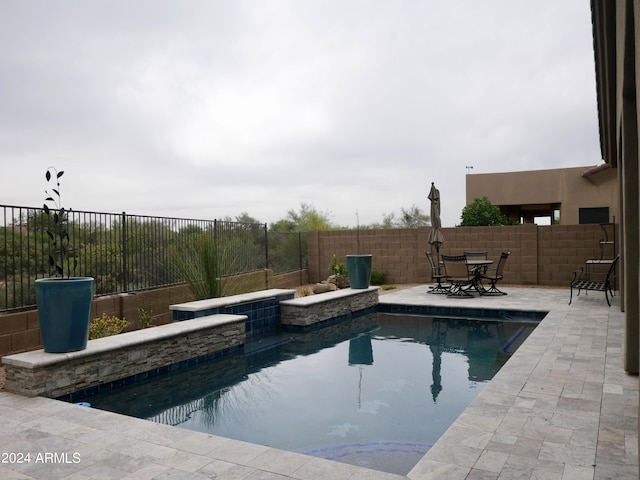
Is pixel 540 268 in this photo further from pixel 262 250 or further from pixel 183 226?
pixel 183 226

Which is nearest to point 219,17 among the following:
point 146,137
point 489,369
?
point 146,137

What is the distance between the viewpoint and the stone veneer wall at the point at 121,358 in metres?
3.92

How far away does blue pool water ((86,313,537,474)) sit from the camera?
11.0 ft

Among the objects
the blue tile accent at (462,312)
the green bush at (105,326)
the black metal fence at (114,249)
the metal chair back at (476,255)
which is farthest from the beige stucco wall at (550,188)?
the green bush at (105,326)

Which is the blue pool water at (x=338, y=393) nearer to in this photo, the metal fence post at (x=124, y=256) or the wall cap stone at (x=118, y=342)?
the wall cap stone at (x=118, y=342)

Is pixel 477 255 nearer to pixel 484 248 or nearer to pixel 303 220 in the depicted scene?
pixel 484 248

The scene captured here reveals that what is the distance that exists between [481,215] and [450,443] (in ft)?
57.9

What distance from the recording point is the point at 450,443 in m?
2.73

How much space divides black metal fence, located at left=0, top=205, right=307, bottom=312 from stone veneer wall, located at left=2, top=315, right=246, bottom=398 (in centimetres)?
109

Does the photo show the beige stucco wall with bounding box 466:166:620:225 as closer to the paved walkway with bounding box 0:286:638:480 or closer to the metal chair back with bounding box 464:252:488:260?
the metal chair back with bounding box 464:252:488:260

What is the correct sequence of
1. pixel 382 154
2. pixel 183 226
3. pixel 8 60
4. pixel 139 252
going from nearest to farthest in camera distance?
1. pixel 8 60
2. pixel 139 252
3. pixel 183 226
4. pixel 382 154

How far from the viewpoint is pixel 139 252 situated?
24.3 feet

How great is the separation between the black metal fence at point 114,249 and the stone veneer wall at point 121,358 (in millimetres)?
1088

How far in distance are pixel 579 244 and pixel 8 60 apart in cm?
1211
